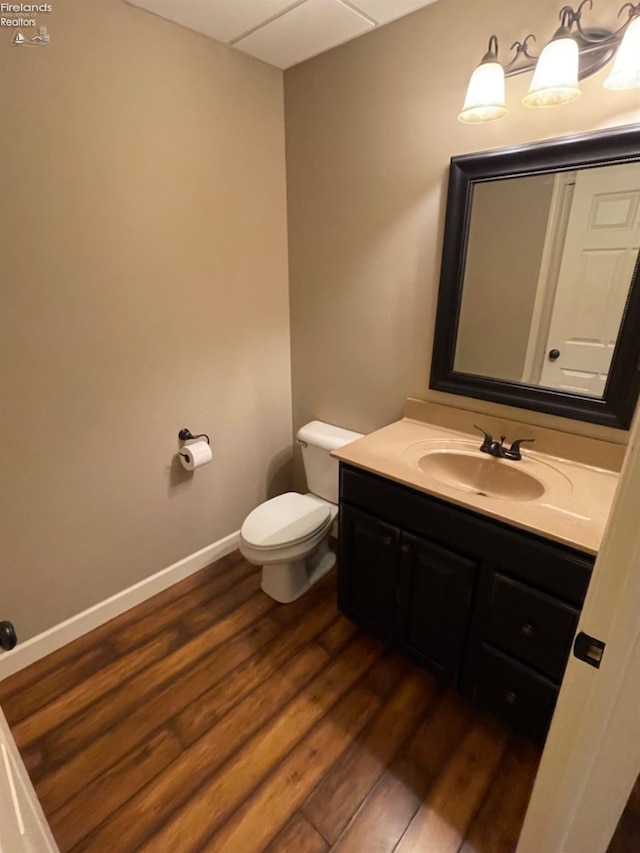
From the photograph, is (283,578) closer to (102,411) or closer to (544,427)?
(102,411)

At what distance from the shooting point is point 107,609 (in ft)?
6.35

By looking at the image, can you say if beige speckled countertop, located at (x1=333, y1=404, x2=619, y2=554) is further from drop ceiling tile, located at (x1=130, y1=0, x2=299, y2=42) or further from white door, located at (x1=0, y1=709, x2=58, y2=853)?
drop ceiling tile, located at (x1=130, y1=0, x2=299, y2=42)

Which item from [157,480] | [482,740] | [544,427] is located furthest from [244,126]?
[482,740]

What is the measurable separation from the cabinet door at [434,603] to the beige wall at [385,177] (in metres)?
0.63

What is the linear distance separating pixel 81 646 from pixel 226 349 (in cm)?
145

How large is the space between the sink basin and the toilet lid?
632 millimetres

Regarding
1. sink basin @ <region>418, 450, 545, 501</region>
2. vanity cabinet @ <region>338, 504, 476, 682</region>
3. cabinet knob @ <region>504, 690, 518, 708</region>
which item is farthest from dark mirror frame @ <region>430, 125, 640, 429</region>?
cabinet knob @ <region>504, 690, 518, 708</region>

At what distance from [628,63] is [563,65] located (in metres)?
0.15

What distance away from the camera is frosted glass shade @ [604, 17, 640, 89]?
42.8 inches

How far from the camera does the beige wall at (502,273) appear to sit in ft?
4.81

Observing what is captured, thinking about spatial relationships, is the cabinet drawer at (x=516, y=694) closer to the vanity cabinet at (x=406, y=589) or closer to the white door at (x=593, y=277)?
the vanity cabinet at (x=406, y=589)

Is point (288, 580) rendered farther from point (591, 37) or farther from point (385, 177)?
point (591, 37)

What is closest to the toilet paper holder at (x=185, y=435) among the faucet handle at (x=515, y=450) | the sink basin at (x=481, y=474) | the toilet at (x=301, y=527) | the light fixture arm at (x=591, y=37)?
the toilet at (x=301, y=527)

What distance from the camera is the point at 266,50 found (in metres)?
1.77
